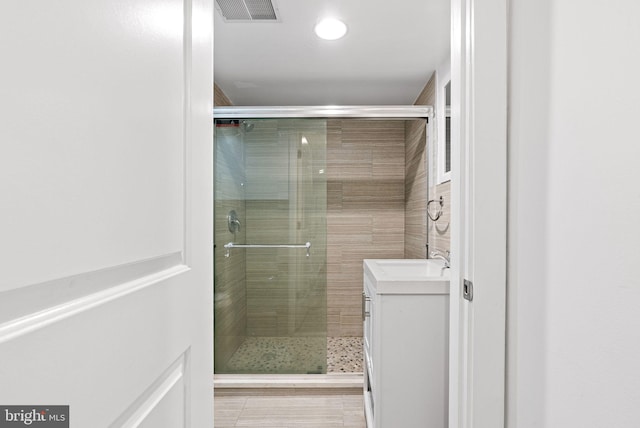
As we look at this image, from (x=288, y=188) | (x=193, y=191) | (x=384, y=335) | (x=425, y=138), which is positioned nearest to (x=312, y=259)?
(x=288, y=188)

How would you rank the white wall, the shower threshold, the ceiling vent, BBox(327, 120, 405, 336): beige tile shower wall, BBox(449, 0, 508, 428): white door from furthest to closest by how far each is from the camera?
BBox(327, 120, 405, 336): beige tile shower wall < the shower threshold < the ceiling vent < BBox(449, 0, 508, 428): white door < the white wall

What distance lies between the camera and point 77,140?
0.35 meters

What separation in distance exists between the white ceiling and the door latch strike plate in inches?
56.2

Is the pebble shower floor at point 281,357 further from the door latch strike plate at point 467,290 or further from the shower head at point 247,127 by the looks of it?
the door latch strike plate at point 467,290

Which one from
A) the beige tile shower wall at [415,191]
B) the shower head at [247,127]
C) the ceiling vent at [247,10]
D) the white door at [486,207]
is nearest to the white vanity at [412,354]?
the white door at [486,207]

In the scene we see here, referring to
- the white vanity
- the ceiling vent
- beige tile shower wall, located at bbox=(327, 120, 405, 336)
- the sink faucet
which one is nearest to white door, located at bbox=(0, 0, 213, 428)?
the white vanity

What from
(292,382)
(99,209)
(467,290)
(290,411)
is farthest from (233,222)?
(99,209)

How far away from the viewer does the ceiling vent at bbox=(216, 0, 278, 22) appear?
1.65 metres

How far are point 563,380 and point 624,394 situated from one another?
14cm

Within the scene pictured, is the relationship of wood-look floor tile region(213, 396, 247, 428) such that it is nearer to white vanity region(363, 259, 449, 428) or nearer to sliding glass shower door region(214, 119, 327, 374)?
sliding glass shower door region(214, 119, 327, 374)

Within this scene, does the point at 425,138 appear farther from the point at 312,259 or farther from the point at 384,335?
the point at 384,335

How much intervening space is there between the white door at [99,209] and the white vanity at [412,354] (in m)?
1.04

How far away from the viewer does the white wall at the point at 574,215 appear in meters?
0.55

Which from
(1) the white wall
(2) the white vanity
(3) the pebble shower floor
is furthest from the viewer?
(3) the pebble shower floor
